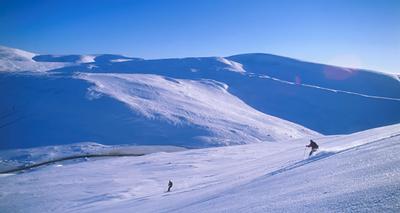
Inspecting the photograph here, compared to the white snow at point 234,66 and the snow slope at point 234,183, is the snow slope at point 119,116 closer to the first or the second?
the snow slope at point 234,183

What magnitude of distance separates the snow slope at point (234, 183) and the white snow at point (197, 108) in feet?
→ 96.3

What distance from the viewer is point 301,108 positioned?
419ft

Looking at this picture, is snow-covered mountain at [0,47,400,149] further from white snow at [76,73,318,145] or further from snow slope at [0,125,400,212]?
snow slope at [0,125,400,212]

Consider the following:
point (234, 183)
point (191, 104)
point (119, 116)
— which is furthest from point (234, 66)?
point (234, 183)

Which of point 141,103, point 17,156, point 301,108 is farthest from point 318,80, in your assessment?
point 17,156

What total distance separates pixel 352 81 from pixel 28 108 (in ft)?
480

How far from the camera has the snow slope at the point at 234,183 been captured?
558cm

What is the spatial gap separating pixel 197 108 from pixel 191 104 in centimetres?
382

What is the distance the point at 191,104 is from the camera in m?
98.0

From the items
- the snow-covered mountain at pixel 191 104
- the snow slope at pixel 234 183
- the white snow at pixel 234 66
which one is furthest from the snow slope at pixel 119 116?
the white snow at pixel 234 66

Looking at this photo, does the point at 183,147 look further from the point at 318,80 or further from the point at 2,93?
the point at 318,80

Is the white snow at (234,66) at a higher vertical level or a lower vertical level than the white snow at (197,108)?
higher

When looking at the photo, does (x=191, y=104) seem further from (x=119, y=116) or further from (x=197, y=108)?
(x=119, y=116)

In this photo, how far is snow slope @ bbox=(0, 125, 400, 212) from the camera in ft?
18.3
